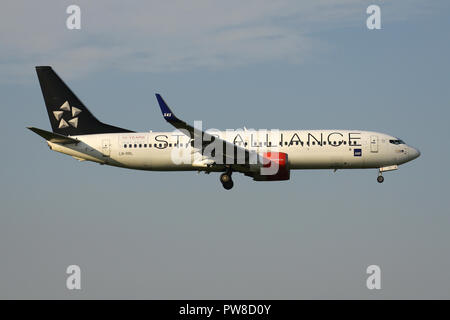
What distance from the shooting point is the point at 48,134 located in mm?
70625

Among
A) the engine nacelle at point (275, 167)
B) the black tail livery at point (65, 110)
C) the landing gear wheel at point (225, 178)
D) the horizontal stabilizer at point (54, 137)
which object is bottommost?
the landing gear wheel at point (225, 178)

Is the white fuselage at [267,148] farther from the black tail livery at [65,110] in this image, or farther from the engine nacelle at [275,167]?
the black tail livery at [65,110]

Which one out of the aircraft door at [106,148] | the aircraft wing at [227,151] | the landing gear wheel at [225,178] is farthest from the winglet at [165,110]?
the aircraft door at [106,148]

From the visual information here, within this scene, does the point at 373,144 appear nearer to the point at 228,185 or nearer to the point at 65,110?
the point at 228,185

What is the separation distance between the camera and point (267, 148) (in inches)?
2739

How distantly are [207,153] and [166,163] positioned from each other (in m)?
3.84

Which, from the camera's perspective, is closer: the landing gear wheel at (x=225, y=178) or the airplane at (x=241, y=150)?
the airplane at (x=241, y=150)

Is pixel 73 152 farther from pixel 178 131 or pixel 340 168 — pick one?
pixel 340 168

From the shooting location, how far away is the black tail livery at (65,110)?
244 ft

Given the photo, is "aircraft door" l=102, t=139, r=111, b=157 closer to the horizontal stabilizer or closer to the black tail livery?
the black tail livery

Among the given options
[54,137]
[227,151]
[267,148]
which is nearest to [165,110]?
[227,151]

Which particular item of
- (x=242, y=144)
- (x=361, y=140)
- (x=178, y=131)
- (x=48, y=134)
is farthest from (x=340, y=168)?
(x=48, y=134)

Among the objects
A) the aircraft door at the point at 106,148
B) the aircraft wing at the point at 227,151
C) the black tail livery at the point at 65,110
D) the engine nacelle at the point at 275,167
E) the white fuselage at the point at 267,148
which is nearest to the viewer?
the aircraft wing at the point at 227,151

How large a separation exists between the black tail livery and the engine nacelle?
12.5 metres
